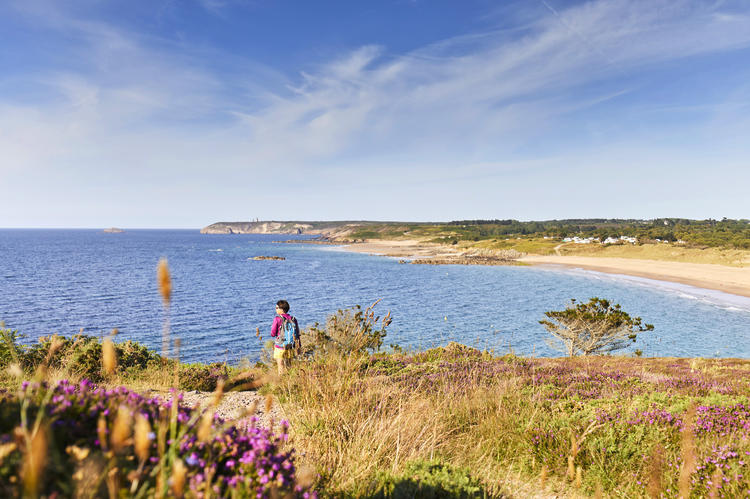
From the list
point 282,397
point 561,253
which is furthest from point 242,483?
point 561,253

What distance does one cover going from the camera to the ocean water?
87.1ft

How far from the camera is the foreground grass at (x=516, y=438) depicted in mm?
3994

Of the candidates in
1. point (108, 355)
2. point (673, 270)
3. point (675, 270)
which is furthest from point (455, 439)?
point (675, 270)

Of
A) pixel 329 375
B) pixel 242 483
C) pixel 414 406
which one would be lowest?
pixel 414 406

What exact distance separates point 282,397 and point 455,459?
10.8 ft

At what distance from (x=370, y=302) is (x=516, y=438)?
3593 centimetres

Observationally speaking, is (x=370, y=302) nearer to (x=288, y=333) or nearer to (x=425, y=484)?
(x=288, y=333)

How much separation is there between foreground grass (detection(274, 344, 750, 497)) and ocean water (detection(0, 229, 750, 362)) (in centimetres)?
698

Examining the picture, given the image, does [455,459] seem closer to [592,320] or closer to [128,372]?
[128,372]

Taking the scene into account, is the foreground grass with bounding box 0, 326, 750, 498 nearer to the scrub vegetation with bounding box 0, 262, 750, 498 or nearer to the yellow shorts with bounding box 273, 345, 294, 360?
the scrub vegetation with bounding box 0, 262, 750, 498

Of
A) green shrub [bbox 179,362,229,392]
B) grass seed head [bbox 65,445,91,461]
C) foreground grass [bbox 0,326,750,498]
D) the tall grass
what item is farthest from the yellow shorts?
grass seed head [bbox 65,445,91,461]

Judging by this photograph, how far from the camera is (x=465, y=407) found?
5965 mm

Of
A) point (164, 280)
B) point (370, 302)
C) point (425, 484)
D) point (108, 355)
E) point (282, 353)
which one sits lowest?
point (370, 302)

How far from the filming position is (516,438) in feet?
17.1
